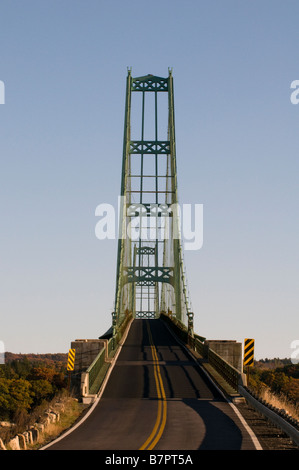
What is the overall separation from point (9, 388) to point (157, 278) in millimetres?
48930

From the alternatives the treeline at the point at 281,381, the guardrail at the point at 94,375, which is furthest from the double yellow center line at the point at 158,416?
the treeline at the point at 281,381

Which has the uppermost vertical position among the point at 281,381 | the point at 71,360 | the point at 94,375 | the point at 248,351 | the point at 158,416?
the point at 281,381

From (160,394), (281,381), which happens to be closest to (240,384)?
(160,394)

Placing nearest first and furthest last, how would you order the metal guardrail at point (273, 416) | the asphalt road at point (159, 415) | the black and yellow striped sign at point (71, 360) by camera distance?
the asphalt road at point (159, 415) → the metal guardrail at point (273, 416) → the black and yellow striped sign at point (71, 360)

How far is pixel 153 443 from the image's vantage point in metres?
16.7

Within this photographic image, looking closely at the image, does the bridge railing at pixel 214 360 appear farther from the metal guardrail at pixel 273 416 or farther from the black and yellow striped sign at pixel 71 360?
the black and yellow striped sign at pixel 71 360

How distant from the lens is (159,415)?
2148cm

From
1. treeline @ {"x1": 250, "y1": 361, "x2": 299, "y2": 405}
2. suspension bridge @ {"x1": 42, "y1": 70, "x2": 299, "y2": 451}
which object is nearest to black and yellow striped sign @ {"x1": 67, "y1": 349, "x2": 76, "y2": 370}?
suspension bridge @ {"x1": 42, "y1": 70, "x2": 299, "y2": 451}

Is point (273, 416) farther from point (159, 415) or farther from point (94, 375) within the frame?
point (94, 375)

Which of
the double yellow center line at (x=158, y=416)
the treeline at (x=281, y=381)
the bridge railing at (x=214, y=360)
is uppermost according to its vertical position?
the treeline at (x=281, y=381)

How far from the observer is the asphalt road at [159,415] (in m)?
16.9

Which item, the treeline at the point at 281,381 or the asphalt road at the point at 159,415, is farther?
the treeline at the point at 281,381
